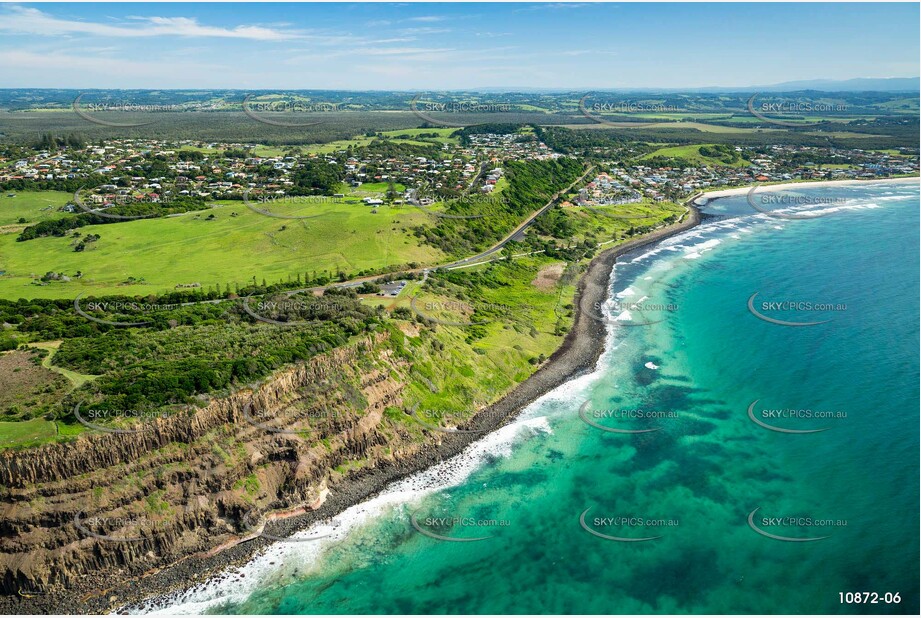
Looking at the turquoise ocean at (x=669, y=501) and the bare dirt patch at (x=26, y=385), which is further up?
the bare dirt patch at (x=26, y=385)

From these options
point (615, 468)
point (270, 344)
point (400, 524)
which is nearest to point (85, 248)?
point (270, 344)

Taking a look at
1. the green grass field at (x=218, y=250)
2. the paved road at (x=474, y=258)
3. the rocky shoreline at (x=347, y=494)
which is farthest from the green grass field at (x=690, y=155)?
the rocky shoreline at (x=347, y=494)

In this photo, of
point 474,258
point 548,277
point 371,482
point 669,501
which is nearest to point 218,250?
Answer: point 474,258

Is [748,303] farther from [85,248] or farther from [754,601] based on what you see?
[85,248]

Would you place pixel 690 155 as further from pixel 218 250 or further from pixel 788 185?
pixel 218 250

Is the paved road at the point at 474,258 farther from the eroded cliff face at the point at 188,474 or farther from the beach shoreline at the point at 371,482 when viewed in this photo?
the eroded cliff face at the point at 188,474

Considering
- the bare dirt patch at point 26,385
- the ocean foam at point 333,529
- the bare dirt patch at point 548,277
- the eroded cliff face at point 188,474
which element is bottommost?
the ocean foam at point 333,529
